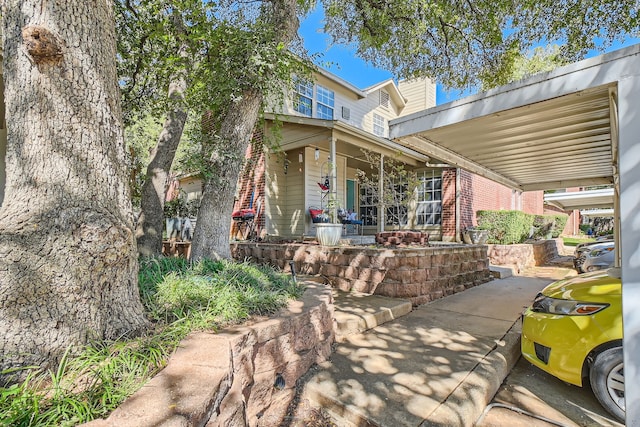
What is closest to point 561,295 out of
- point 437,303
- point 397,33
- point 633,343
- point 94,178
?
point 633,343

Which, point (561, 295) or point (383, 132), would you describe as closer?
point (561, 295)

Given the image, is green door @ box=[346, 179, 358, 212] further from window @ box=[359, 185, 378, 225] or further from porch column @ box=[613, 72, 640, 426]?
porch column @ box=[613, 72, 640, 426]

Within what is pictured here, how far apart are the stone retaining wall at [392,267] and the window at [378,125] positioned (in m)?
8.82

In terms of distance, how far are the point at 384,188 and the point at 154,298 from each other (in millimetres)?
7840

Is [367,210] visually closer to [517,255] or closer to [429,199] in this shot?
[429,199]

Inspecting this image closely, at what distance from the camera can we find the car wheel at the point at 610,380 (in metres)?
2.44

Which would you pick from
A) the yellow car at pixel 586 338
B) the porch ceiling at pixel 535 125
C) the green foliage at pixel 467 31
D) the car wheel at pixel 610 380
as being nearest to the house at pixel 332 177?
the green foliage at pixel 467 31

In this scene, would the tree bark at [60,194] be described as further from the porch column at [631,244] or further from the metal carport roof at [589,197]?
the metal carport roof at [589,197]

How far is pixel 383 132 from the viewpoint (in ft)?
49.4

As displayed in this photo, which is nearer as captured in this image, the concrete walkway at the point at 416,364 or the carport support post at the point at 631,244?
the carport support post at the point at 631,244

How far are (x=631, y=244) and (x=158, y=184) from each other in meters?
6.35

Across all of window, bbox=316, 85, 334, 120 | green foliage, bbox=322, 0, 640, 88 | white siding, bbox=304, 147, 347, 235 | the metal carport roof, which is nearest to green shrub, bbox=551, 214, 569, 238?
the metal carport roof

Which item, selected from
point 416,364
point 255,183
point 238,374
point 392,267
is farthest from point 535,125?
point 255,183

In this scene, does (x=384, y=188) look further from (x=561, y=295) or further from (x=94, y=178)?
(x=94, y=178)
